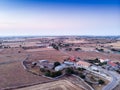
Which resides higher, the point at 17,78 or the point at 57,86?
the point at 57,86

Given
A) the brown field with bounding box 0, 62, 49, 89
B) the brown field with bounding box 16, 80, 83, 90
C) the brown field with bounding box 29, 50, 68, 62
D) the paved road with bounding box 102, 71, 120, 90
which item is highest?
the brown field with bounding box 16, 80, 83, 90

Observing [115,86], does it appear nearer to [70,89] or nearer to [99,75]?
[99,75]

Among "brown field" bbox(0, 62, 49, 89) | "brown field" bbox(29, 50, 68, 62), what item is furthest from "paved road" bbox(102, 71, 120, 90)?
"brown field" bbox(29, 50, 68, 62)

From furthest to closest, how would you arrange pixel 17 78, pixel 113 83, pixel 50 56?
pixel 50 56, pixel 17 78, pixel 113 83

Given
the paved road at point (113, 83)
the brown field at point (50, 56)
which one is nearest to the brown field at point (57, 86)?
the paved road at point (113, 83)

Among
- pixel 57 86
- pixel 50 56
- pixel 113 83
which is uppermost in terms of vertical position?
pixel 57 86

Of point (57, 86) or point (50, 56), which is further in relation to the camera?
point (50, 56)

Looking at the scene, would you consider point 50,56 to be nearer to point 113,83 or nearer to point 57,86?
point 57,86

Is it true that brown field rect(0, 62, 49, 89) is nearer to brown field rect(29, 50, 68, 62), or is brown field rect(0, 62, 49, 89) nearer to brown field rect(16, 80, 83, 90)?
brown field rect(16, 80, 83, 90)

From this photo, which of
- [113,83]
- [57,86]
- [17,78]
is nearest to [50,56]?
[17,78]

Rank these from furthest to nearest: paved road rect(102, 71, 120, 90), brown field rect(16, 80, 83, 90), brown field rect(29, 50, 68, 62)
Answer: brown field rect(29, 50, 68, 62), paved road rect(102, 71, 120, 90), brown field rect(16, 80, 83, 90)

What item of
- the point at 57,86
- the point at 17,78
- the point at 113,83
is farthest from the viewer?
the point at 17,78
